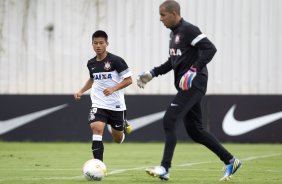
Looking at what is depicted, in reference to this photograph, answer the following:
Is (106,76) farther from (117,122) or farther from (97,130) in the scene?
(97,130)

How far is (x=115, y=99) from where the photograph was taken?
1196 centimetres

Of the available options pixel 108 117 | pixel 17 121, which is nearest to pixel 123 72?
pixel 108 117

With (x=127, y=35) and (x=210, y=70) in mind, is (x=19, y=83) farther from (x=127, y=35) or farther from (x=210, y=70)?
(x=210, y=70)

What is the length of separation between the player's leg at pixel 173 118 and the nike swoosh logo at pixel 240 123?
465 inches

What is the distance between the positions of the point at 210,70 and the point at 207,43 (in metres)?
12.8

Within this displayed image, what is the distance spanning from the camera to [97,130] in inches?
440

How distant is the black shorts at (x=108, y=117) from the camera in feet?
37.8

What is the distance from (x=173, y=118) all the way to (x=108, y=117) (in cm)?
244

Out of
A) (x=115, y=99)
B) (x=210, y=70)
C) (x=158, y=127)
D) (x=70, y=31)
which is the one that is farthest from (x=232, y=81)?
(x=115, y=99)

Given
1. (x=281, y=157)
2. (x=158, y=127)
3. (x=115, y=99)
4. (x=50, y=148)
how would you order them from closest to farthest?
(x=115, y=99)
(x=281, y=157)
(x=50, y=148)
(x=158, y=127)

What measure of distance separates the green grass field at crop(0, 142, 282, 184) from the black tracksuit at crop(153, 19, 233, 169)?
57cm

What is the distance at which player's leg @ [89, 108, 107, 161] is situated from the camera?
10969mm

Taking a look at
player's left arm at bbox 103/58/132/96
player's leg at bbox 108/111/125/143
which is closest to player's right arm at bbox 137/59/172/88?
player's left arm at bbox 103/58/132/96

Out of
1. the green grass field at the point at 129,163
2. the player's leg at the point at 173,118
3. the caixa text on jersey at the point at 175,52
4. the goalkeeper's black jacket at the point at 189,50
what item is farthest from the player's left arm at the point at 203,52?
the green grass field at the point at 129,163
